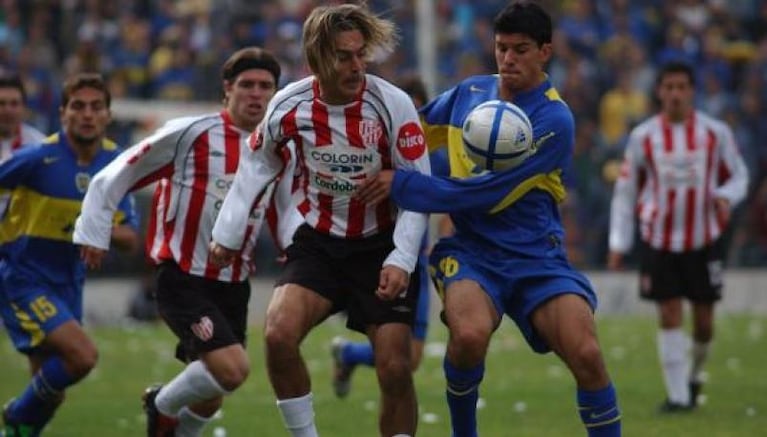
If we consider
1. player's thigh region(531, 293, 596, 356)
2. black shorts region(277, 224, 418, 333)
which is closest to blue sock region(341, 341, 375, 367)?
black shorts region(277, 224, 418, 333)

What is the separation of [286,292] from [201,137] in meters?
1.53

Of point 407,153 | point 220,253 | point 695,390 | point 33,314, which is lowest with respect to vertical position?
point 695,390

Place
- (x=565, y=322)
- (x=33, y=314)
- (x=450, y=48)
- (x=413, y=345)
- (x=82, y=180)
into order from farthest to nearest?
(x=450, y=48), (x=413, y=345), (x=82, y=180), (x=33, y=314), (x=565, y=322)

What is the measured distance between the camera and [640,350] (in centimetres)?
1753

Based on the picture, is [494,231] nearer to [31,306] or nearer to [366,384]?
[31,306]

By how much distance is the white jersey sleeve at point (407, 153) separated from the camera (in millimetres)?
8164

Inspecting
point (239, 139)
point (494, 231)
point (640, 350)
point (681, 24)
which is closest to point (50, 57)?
point (681, 24)

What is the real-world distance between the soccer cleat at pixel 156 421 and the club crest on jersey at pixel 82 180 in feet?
5.26

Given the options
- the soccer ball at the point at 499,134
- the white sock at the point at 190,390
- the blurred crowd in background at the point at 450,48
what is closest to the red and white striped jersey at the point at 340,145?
the soccer ball at the point at 499,134

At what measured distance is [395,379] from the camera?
26.9 ft

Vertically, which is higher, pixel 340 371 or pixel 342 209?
pixel 342 209

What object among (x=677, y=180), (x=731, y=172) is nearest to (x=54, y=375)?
(x=677, y=180)

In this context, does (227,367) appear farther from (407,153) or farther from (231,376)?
(407,153)

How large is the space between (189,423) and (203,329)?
74cm
